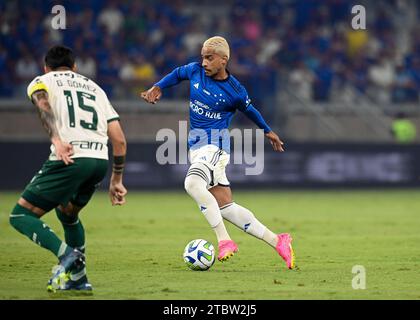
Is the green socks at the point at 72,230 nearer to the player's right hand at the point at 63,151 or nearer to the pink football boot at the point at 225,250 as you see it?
the player's right hand at the point at 63,151

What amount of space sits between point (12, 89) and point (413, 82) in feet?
36.9

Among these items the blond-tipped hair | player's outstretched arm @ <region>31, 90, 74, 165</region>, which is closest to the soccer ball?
the blond-tipped hair

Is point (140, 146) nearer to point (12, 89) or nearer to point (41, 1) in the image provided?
point (12, 89)

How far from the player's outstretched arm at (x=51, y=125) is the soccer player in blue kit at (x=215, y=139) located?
2433mm

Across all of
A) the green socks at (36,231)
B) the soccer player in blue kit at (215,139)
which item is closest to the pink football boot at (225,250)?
the soccer player in blue kit at (215,139)

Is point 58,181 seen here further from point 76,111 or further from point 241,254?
point 241,254

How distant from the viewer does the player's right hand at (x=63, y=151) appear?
8086 millimetres

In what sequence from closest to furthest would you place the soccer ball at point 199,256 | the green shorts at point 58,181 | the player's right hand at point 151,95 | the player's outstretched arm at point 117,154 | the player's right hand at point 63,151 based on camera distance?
1. the player's right hand at point 63,151
2. the green shorts at point 58,181
3. the player's outstretched arm at point 117,154
4. the soccer ball at point 199,256
5. the player's right hand at point 151,95

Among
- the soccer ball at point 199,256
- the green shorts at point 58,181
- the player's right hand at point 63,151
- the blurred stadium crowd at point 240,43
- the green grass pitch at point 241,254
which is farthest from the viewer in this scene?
the blurred stadium crowd at point 240,43

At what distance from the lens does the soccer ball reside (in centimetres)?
1033

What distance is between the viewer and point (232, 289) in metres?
8.84

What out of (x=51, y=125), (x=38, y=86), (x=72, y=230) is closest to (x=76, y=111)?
(x=51, y=125)

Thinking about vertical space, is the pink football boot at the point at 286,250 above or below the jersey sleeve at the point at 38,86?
below
